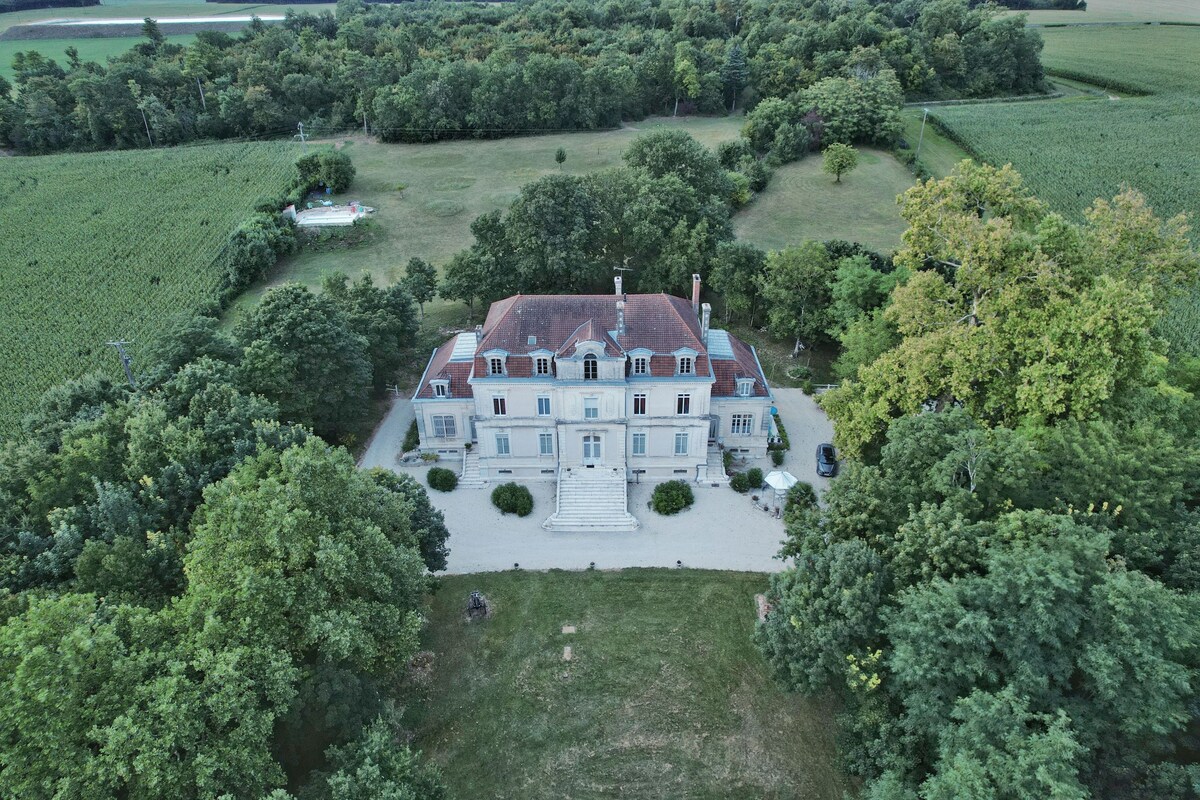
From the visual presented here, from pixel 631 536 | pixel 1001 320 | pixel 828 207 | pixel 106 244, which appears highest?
pixel 1001 320

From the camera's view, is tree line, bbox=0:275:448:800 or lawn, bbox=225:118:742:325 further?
lawn, bbox=225:118:742:325

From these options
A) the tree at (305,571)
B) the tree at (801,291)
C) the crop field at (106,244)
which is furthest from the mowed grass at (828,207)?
the tree at (305,571)

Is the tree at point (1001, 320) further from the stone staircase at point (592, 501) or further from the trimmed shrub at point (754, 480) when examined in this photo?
the stone staircase at point (592, 501)

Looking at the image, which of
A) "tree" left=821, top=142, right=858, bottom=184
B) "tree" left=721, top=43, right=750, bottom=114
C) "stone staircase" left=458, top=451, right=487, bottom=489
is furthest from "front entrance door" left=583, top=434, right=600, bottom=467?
"tree" left=721, top=43, right=750, bottom=114

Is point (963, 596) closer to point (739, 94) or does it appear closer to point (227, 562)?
point (227, 562)

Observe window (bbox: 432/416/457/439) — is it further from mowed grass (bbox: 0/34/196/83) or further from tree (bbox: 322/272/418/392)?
mowed grass (bbox: 0/34/196/83)

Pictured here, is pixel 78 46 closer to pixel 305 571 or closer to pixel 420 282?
pixel 420 282

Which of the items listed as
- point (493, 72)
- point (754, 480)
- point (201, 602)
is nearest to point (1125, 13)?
point (493, 72)
